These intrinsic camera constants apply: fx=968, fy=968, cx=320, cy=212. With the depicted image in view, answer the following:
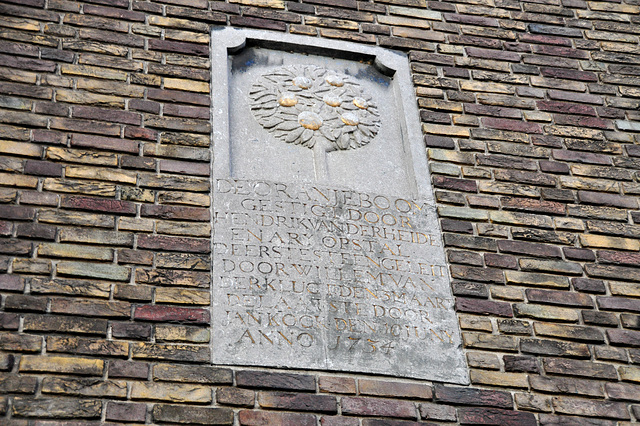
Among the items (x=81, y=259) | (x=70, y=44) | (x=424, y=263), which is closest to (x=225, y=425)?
(x=81, y=259)

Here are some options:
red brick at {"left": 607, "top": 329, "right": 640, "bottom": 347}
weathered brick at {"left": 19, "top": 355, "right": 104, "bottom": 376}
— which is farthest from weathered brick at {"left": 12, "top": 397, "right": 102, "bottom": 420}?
red brick at {"left": 607, "top": 329, "right": 640, "bottom": 347}

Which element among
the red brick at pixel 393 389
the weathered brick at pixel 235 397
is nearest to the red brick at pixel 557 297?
the red brick at pixel 393 389

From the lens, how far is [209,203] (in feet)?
16.5

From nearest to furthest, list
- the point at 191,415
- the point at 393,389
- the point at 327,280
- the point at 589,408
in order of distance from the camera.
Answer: the point at 191,415 → the point at 393,389 → the point at 589,408 → the point at 327,280

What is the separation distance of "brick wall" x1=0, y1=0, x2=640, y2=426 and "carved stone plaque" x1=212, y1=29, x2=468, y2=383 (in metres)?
0.10

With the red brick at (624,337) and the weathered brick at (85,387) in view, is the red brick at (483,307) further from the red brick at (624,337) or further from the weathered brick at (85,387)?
the weathered brick at (85,387)

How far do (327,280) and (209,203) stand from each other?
748 millimetres

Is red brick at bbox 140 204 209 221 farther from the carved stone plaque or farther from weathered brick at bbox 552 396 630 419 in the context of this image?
weathered brick at bbox 552 396 630 419

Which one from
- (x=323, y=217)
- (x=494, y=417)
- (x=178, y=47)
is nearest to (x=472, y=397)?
(x=494, y=417)

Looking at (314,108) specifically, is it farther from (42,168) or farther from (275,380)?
(275,380)

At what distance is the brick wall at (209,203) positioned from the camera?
443 centimetres

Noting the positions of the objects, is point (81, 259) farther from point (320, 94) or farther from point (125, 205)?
point (320, 94)

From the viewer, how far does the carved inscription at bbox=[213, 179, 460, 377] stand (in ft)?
15.2

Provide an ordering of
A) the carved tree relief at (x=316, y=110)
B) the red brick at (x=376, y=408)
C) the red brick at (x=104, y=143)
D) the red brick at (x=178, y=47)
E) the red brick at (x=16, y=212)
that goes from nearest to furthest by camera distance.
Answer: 1. the red brick at (x=376, y=408)
2. the red brick at (x=16, y=212)
3. the red brick at (x=104, y=143)
4. the carved tree relief at (x=316, y=110)
5. the red brick at (x=178, y=47)
